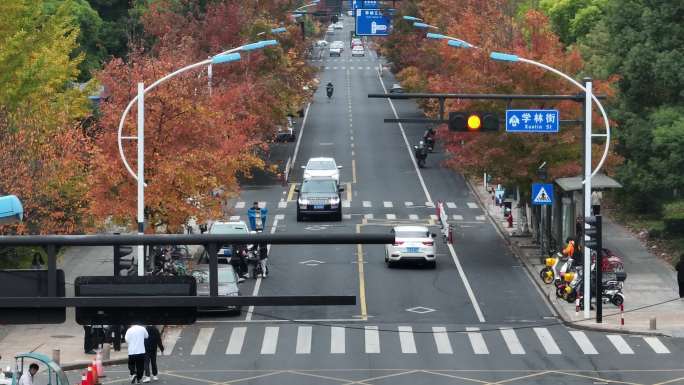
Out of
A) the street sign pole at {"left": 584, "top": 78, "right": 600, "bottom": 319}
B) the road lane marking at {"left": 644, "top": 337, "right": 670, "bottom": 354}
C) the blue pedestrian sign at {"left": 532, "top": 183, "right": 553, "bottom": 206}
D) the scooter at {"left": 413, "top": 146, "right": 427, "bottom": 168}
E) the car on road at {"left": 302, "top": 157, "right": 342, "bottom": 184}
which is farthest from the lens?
the scooter at {"left": 413, "top": 146, "right": 427, "bottom": 168}

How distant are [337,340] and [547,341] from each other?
5656 millimetres

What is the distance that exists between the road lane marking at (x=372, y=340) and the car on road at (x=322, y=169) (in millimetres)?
29631

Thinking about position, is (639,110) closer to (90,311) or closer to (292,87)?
(292,87)

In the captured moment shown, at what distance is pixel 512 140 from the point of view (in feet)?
177

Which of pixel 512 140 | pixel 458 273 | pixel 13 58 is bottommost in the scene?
pixel 458 273

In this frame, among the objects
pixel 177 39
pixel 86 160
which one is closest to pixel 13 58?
pixel 86 160

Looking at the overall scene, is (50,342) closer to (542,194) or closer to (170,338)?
(170,338)

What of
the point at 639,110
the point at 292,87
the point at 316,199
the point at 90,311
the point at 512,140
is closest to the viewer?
the point at 90,311

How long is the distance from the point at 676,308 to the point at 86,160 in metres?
19.5

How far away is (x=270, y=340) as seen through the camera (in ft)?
130

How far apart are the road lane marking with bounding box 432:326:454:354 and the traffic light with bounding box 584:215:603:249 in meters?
4.72

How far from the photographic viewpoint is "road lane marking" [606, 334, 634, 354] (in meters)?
37.6

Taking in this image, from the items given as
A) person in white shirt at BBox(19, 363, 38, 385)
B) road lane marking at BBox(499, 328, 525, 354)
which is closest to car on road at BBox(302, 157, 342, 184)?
road lane marking at BBox(499, 328, 525, 354)

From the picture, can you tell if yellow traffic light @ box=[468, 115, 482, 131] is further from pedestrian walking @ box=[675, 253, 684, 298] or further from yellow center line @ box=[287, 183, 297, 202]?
yellow center line @ box=[287, 183, 297, 202]
